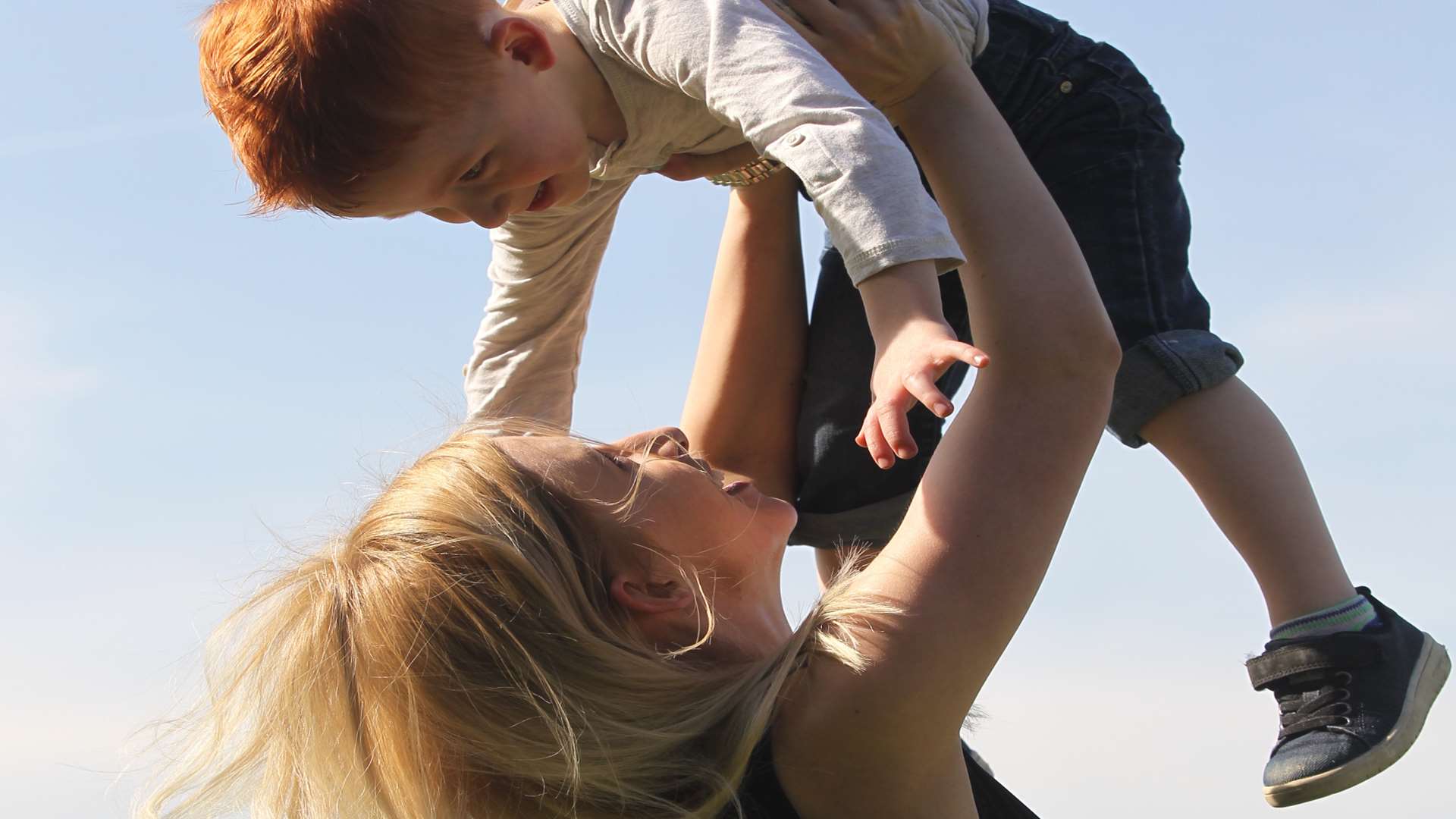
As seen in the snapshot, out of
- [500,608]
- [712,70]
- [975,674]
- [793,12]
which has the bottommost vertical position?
[500,608]

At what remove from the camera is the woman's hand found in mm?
Result: 2143

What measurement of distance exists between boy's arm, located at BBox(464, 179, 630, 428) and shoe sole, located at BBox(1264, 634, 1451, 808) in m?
1.59

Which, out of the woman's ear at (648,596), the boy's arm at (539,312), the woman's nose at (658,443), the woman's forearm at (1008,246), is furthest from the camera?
the boy's arm at (539,312)

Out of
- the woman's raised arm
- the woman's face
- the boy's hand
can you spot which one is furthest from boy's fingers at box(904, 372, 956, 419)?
the woman's face

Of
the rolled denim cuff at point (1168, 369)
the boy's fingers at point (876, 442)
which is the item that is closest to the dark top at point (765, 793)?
the boy's fingers at point (876, 442)

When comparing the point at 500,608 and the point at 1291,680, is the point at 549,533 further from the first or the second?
the point at 1291,680

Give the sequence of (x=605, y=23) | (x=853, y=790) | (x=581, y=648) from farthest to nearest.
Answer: (x=605, y=23), (x=581, y=648), (x=853, y=790)

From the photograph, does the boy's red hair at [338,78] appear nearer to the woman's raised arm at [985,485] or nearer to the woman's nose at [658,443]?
the woman's nose at [658,443]

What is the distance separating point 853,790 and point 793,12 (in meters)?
1.39

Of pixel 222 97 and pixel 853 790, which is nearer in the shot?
pixel 853 790

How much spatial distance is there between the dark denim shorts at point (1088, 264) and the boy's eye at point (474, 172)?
2.34ft

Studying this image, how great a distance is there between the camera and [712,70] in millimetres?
2080

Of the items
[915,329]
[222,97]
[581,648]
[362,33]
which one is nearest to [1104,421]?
[915,329]

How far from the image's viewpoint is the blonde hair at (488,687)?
165 cm
